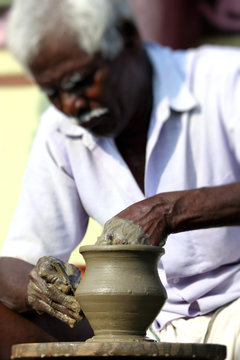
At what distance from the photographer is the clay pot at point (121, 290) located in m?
2.80

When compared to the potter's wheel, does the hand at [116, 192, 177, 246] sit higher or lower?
higher

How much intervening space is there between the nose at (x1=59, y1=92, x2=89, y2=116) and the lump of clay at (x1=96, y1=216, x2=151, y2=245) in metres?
0.68

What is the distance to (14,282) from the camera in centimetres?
346

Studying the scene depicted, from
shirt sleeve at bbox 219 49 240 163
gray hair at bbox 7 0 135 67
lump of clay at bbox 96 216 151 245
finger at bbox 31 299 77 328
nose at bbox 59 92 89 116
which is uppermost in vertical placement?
gray hair at bbox 7 0 135 67

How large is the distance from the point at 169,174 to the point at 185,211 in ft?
1.90

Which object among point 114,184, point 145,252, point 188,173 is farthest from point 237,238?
point 145,252

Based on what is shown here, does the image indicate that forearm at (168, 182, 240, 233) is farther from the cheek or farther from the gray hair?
the gray hair

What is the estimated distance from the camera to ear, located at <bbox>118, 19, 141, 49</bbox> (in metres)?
3.62

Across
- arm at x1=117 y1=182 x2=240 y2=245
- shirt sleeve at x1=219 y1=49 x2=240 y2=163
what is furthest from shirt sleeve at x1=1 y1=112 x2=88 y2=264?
arm at x1=117 y1=182 x2=240 y2=245

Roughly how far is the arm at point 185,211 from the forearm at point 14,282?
649mm

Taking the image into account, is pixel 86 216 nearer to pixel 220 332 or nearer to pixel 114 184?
pixel 114 184

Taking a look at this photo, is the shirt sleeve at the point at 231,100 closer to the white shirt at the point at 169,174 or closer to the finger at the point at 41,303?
the white shirt at the point at 169,174

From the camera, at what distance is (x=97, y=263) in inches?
112

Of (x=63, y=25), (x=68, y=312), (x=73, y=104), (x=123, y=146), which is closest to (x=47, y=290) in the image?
(x=68, y=312)
